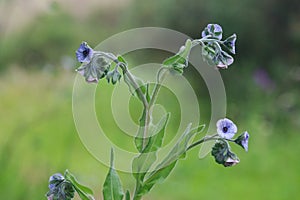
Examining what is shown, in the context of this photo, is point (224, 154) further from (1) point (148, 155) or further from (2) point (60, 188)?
(2) point (60, 188)

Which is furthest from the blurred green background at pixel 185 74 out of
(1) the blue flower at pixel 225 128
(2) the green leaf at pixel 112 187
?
(1) the blue flower at pixel 225 128

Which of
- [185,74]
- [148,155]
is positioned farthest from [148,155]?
[185,74]

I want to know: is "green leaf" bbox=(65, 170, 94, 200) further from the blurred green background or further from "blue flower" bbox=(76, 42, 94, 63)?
the blurred green background

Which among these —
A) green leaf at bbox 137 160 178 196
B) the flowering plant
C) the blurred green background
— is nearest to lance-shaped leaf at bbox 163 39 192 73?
the flowering plant

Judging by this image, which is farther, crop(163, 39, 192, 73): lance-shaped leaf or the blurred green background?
the blurred green background

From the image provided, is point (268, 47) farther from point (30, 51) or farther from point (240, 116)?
point (30, 51)

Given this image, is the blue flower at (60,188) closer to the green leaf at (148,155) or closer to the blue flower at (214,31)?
the green leaf at (148,155)

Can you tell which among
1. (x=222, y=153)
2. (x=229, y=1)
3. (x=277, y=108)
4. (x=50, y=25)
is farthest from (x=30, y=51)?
(x=222, y=153)
